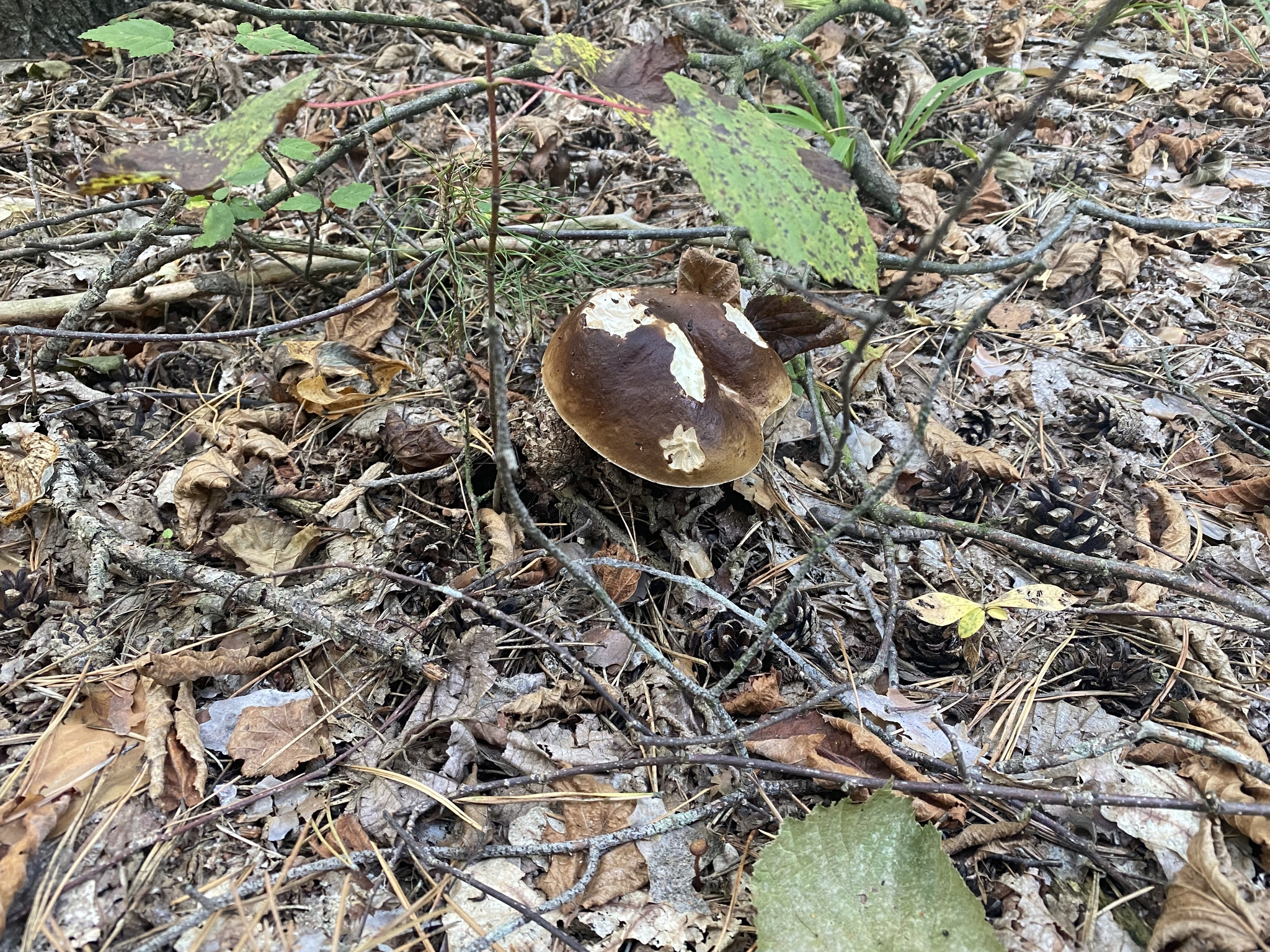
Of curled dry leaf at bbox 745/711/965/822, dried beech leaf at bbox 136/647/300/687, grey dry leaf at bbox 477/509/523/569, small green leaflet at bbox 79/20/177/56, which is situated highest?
small green leaflet at bbox 79/20/177/56

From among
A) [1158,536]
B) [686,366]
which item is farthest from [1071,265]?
[686,366]

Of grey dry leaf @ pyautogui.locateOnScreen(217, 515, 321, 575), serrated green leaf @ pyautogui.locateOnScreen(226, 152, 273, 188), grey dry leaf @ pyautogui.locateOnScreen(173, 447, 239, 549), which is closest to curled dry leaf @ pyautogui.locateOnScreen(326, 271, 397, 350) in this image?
serrated green leaf @ pyautogui.locateOnScreen(226, 152, 273, 188)

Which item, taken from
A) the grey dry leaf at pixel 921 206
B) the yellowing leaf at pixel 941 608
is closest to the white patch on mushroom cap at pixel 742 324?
the yellowing leaf at pixel 941 608

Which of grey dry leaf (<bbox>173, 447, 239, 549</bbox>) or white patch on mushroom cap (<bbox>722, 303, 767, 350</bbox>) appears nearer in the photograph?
grey dry leaf (<bbox>173, 447, 239, 549</bbox>)

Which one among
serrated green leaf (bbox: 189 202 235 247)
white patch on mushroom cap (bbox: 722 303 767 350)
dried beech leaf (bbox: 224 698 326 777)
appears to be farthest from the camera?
white patch on mushroom cap (bbox: 722 303 767 350)

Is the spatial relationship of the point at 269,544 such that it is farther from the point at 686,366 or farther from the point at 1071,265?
the point at 1071,265

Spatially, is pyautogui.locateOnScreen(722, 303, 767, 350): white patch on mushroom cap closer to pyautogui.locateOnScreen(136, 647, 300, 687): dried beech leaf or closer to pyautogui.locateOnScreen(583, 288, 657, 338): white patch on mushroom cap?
pyautogui.locateOnScreen(583, 288, 657, 338): white patch on mushroom cap

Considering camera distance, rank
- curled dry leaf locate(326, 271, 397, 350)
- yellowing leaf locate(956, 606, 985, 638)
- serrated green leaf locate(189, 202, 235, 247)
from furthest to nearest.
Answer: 1. curled dry leaf locate(326, 271, 397, 350)
2. serrated green leaf locate(189, 202, 235, 247)
3. yellowing leaf locate(956, 606, 985, 638)
